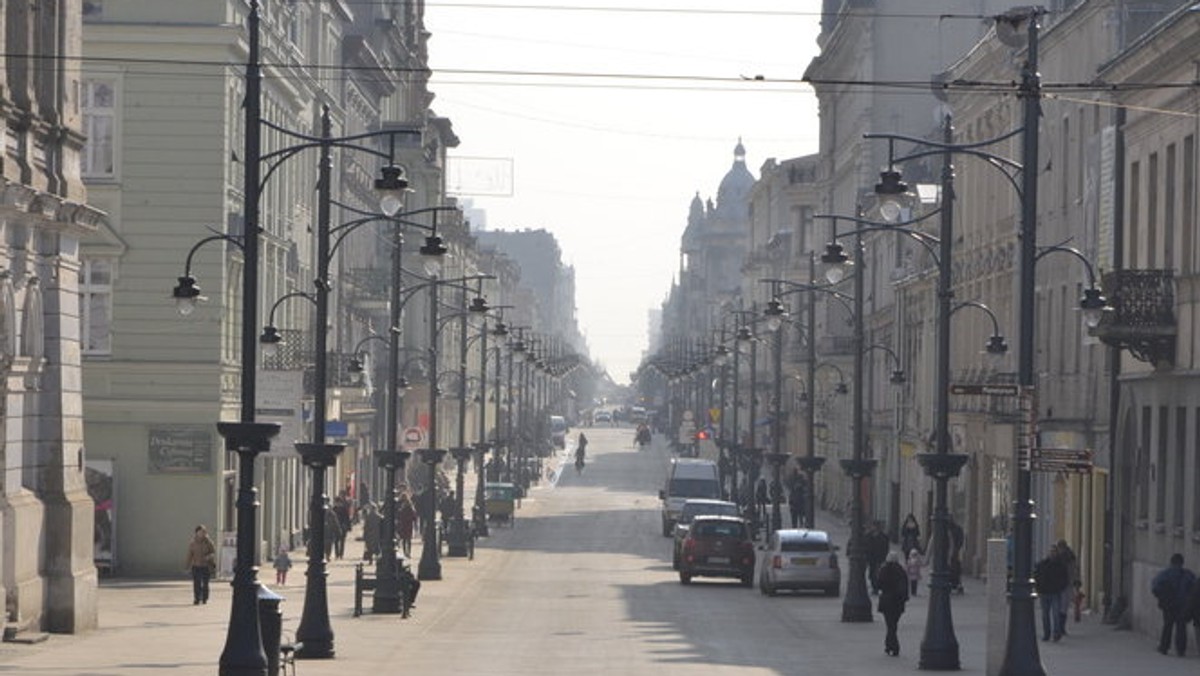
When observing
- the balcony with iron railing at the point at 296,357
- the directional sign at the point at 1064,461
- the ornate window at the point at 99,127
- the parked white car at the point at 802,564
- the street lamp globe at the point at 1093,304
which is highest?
the ornate window at the point at 99,127

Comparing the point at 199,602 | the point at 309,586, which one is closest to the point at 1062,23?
the point at 199,602

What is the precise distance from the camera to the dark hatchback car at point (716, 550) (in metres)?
60.4

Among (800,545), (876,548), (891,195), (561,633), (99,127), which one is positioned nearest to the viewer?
(891,195)

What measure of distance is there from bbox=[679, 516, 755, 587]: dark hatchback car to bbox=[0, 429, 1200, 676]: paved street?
0.46m

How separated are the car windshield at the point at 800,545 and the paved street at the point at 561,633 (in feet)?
3.35

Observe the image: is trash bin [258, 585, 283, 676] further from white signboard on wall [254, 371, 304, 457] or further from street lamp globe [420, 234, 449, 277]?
white signboard on wall [254, 371, 304, 457]

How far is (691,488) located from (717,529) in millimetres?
29010

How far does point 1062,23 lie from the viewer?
180ft

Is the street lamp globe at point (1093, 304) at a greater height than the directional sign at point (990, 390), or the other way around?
the street lamp globe at point (1093, 304)

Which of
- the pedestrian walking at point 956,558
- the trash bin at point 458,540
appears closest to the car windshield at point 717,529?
the pedestrian walking at point 956,558

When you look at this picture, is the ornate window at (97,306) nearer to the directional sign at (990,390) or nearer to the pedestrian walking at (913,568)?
the pedestrian walking at (913,568)

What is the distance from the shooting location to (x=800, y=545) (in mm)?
56719

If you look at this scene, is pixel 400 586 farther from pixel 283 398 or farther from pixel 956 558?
pixel 956 558

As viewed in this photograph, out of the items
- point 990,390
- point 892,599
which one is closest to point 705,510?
point 892,599
